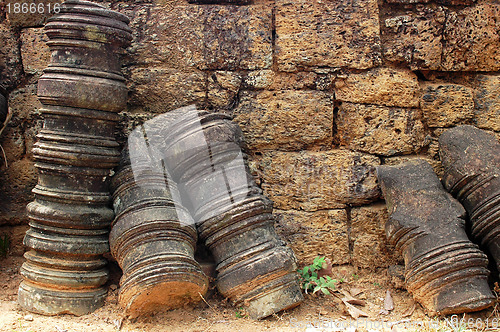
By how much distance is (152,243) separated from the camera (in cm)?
295

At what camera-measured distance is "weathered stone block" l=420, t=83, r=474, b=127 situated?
3729 millimetres

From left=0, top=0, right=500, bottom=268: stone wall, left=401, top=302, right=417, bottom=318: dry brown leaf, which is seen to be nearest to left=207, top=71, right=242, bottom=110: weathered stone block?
left=0, top=0, right=500, bottom=268: stone wall

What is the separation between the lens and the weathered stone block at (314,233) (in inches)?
143

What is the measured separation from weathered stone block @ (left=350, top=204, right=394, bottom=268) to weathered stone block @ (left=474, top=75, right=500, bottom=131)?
3.51 feet

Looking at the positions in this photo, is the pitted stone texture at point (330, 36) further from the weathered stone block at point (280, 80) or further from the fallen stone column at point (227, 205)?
the fallen stone column at point (227, 205)

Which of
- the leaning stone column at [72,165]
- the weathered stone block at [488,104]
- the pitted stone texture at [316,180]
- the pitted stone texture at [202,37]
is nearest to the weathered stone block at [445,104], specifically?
the weathered stone block at [488,104]

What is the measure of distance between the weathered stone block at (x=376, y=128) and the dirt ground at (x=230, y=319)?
3.67 feet

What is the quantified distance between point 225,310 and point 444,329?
4.49ft

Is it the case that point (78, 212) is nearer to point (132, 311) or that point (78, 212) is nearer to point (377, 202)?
point (132, 311)

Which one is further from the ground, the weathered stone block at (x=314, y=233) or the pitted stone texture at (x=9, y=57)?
the pitted stone texture at (x=9, y=57)

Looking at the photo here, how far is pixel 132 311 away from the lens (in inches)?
115

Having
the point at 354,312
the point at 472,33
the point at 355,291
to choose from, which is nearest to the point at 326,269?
the point at 355,291

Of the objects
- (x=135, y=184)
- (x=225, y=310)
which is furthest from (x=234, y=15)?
(x=225, y=310)

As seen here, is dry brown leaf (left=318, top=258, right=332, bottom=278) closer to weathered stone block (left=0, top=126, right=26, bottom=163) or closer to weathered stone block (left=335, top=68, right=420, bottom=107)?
weathered stone block (left=335, top=68, right=420, bottom=107)
